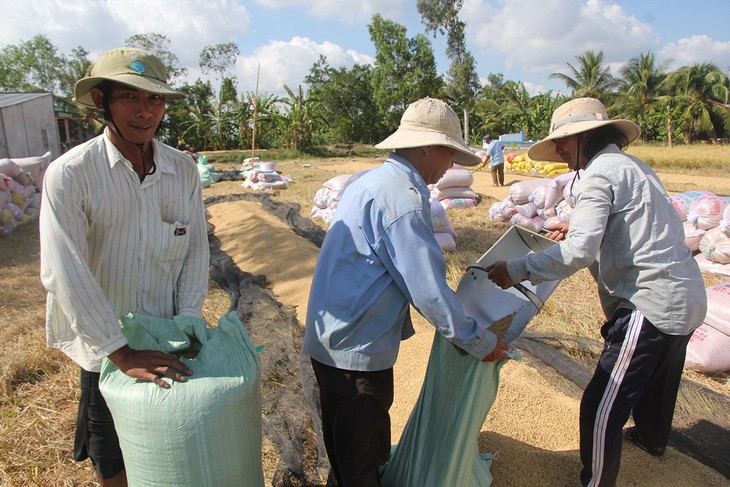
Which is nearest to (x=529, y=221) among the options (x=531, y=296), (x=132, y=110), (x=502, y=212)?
(x=502, y=212)

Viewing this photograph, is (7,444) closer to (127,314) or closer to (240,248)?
(127,314)

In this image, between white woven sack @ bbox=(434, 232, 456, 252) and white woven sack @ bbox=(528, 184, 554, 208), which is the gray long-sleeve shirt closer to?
white woven sack @ bbox=(434, 232, 456, 252)

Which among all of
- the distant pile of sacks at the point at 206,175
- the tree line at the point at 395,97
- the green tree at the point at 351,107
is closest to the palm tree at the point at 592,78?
the tree line at the point at 395,97

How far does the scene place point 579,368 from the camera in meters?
2.64

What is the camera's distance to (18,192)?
6.70 m

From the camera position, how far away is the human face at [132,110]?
1.27 metres

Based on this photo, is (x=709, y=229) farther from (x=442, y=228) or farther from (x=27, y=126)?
(x=27, y=126)

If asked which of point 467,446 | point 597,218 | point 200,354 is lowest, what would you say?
point 467,446

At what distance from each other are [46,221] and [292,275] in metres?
3.16

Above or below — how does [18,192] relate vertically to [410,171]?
below

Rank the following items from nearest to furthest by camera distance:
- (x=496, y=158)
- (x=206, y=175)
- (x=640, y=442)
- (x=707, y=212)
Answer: (x=640, y=442) < (x=707, y=212) < (x=496, y=158) < (x=206, y=175)

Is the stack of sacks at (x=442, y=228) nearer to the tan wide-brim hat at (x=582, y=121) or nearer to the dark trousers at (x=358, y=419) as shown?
the tan wide-brim hat at (x=582, y=121)

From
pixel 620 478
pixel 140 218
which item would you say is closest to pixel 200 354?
pixel 140 218

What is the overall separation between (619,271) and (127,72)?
1.59m
